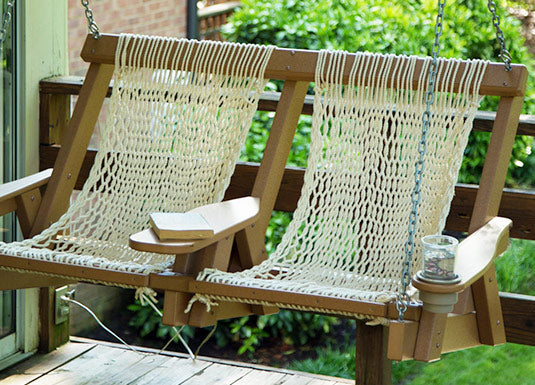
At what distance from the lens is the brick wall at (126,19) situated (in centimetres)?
443

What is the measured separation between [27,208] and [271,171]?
0.70 metres

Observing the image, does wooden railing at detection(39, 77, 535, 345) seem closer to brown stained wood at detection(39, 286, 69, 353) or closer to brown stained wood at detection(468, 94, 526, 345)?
brown stained wood at detection(468, 94, 526, 345)

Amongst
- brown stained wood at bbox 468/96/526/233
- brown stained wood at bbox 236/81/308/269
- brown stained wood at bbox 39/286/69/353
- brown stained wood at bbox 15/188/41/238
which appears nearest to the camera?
brown stained wood at bbox 468/96/526/233

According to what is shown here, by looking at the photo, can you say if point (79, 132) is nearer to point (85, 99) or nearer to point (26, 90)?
point (85, 99)

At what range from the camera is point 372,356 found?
278 cm

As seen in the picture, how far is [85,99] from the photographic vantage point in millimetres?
2729

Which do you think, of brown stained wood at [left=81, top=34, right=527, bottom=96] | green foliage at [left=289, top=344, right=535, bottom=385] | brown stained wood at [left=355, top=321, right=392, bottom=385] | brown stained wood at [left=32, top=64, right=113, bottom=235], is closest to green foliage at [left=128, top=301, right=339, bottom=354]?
green foliage at [left=289, top=344, right=535, bottom=385]

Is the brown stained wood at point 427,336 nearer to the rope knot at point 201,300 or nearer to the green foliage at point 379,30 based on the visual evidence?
the rope knot at point 201,300

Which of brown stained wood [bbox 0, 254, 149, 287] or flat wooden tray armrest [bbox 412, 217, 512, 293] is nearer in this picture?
flat wooden tray armrest [bbox 412, 217, 512, 293]

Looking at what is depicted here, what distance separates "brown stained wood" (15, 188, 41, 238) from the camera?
104 inches

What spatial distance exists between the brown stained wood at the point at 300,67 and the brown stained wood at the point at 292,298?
2.35 feet

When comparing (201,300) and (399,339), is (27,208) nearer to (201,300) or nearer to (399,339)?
(201,300)

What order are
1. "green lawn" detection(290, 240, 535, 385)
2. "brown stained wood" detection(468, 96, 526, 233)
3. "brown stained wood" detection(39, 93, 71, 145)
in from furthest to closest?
"green lawn" detection(290, 240, 535, 385)
"brown stained wood" detection(39, 93, 71, 145)
"brown stained wood" detection(468, 96, 526, 233)

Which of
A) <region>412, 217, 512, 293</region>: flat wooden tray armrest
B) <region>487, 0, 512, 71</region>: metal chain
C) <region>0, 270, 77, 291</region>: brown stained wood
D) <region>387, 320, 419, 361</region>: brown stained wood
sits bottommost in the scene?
<region>0, 270, 77, 291</region>: brown stained wood
